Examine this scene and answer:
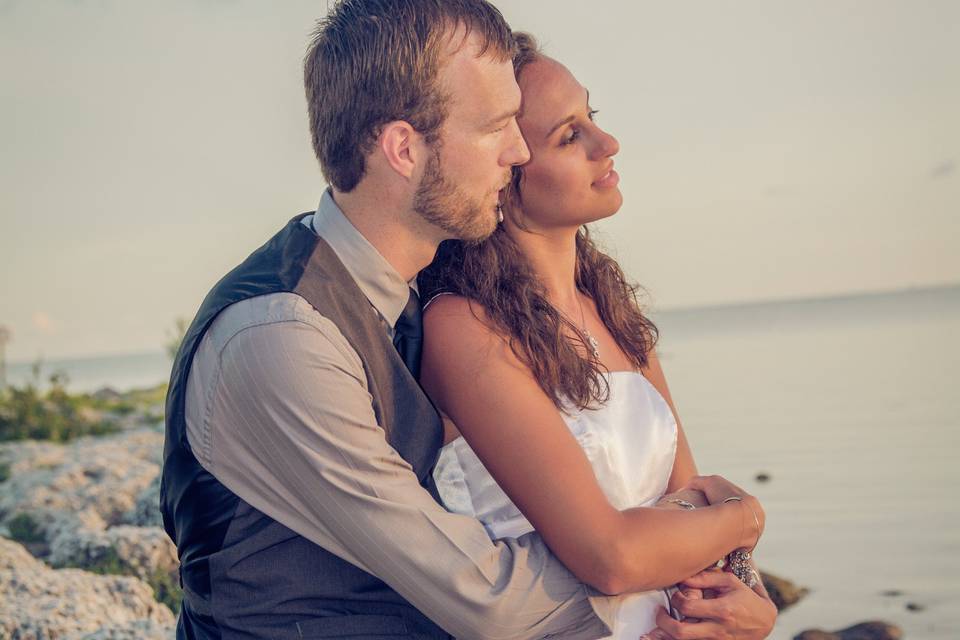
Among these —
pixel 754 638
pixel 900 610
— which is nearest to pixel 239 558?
pixel 754 638

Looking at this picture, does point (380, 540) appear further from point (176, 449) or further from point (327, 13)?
point (327, 13)

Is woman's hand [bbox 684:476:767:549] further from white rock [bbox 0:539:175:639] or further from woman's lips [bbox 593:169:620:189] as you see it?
white rock [bbox 0:539:175:639]

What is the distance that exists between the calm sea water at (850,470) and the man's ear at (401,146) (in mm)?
4027

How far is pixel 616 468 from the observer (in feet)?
8.89

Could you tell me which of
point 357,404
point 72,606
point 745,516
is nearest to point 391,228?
point 357,404

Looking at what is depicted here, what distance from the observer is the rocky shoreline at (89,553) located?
3617mm

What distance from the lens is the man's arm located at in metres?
2.10

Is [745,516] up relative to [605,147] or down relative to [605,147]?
down

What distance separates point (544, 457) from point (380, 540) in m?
0.46

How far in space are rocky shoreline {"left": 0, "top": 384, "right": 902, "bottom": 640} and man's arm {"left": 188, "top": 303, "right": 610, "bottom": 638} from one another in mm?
1451

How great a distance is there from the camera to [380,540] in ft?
6.98

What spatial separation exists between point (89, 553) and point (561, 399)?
2.89 meters

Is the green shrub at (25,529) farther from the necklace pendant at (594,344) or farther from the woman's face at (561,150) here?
the woman's face at (561,150)

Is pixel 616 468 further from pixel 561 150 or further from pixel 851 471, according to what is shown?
pixel 851 471
